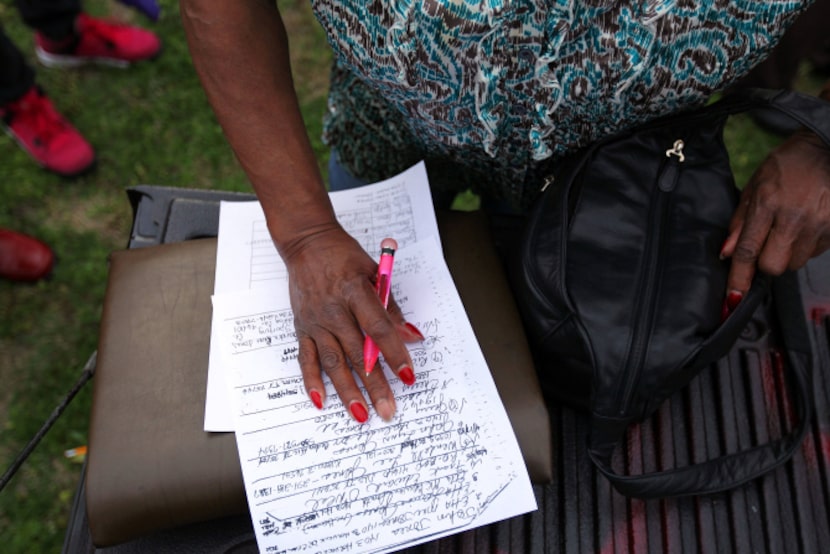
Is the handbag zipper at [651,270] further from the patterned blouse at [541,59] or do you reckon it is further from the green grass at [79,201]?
the green grass at [79,201]

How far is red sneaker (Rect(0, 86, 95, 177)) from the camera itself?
2.15 m

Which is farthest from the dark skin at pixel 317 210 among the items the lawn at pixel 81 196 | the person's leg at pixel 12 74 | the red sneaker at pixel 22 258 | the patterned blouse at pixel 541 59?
the person's leg at pixel 12 74

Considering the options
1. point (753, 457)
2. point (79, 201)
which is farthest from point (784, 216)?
point (79, 201)

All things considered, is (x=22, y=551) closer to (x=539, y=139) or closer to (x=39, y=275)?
(x=39, y=275)

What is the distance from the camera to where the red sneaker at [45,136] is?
7.05ft

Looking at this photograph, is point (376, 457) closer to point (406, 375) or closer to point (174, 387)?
point (406, 375)

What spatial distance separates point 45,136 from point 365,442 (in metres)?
1.96

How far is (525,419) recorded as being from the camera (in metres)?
0.82

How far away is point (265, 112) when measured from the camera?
881mm

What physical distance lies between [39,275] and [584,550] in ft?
6.01

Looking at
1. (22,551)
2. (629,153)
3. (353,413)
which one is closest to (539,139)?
(629,153)

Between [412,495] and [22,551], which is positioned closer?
[412,495]

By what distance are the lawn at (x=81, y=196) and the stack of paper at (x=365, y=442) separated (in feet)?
3.92

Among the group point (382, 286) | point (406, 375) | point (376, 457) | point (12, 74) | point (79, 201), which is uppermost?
point (12, 74)
